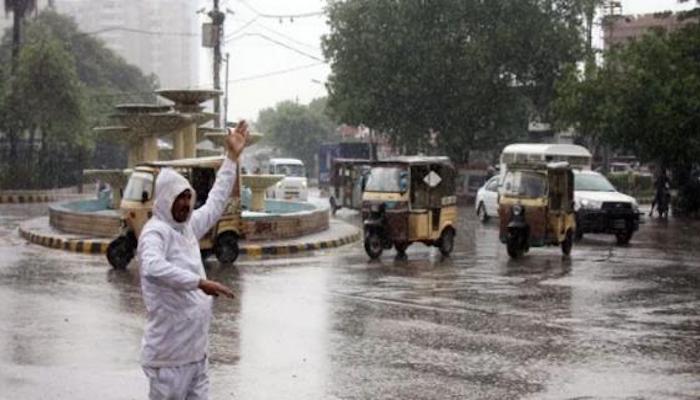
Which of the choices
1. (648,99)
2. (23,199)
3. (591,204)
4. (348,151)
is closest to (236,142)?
(591,204)

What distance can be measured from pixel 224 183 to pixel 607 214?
61.0 feet

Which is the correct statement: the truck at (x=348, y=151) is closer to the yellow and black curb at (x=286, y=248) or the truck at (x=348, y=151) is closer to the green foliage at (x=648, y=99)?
the green foliage at (x=648, y=99)

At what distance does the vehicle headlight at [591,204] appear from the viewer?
77.5 ft

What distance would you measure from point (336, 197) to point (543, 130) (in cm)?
2862

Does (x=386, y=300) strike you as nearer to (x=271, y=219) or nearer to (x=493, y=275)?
(x=493, y=275)

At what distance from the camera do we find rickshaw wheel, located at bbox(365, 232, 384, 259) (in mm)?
18891

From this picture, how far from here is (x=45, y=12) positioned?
3172 inches

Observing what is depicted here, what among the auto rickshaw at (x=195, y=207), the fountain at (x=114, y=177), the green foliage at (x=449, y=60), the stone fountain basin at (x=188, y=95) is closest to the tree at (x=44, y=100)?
the green foliage at (x=449, y=60)

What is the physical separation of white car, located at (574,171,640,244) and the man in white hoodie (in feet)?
62.7

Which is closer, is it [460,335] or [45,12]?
[460,335]

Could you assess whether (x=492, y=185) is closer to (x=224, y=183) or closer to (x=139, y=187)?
(x=139, y=187)

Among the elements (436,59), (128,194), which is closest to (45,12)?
(436,59)

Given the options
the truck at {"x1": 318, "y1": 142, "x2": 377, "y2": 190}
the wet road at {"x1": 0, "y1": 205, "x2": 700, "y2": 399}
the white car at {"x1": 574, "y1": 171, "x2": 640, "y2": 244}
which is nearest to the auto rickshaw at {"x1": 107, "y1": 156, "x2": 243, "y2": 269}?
the wet road at {"x1": 0, "y1": 205, "x2": 700, "y2": 399}

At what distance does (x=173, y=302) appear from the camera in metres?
5.33
